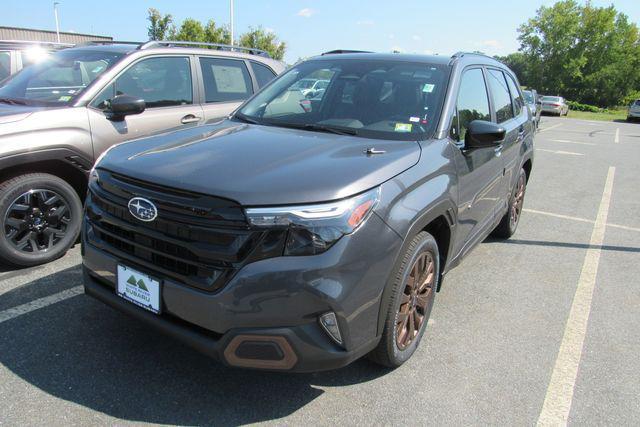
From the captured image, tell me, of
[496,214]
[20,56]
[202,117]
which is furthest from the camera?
[20,56]

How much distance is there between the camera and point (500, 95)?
182 inches

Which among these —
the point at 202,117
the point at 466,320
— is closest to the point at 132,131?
→ the point at 202,117

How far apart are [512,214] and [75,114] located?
14.2ft

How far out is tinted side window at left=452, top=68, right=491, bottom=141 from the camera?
347cm

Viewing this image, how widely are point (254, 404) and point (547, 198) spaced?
258 inches

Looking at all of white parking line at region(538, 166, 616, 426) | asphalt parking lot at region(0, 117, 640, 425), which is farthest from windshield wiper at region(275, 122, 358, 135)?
white parking line at region(538, 166, 616, 426)

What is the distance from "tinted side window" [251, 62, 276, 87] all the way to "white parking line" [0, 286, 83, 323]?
11.0 ft

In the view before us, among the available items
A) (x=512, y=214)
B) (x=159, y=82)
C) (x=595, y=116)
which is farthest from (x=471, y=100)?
(x=595, y=116)

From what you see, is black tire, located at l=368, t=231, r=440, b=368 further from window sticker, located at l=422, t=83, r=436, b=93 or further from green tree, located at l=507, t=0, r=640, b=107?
green tree, located at l=507, t=0, r=640, b=107

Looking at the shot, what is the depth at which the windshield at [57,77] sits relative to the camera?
4.59m

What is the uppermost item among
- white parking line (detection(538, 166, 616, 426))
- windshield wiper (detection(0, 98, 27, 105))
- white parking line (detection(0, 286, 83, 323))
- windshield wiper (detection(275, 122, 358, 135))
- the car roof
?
the car roof

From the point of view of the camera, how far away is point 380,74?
11.8ft

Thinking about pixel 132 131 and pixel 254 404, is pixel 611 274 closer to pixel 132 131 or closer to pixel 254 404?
pixel 254 404

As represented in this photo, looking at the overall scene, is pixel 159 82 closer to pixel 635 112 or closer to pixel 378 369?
pixel 378 369
